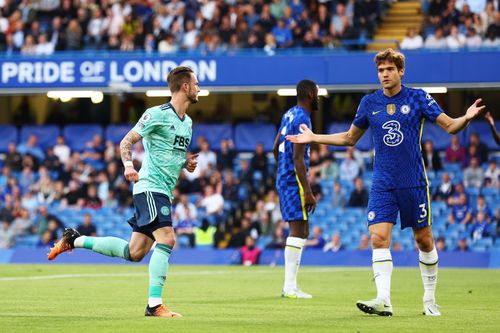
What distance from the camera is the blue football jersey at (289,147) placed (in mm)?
14391

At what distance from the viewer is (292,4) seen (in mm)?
32594

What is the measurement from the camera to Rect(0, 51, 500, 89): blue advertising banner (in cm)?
2911

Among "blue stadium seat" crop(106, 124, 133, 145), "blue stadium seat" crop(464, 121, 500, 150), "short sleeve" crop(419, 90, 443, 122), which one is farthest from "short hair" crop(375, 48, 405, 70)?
"blue stadium seat" crop(106, 124, 133, 145)

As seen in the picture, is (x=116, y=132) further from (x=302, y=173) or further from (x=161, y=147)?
(x=161, y=147)

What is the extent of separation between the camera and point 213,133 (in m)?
33.4

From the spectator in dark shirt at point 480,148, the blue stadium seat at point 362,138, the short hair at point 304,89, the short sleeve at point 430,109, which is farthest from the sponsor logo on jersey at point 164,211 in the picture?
the blue stadium seat at point 362,138

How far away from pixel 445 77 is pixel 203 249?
745cm

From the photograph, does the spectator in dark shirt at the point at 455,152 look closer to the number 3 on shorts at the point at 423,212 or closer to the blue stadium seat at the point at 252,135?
the blue stadium seat at the point at 252,135

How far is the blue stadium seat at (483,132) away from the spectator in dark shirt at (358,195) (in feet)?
11.5

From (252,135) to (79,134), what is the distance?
5.20 metres

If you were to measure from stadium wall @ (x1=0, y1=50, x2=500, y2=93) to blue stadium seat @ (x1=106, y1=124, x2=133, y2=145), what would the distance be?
8.75ft

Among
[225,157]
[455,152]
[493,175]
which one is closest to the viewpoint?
[493,175]

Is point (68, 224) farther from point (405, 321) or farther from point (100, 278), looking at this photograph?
point (405, 321)

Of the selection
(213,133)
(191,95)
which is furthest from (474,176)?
(191,95)
